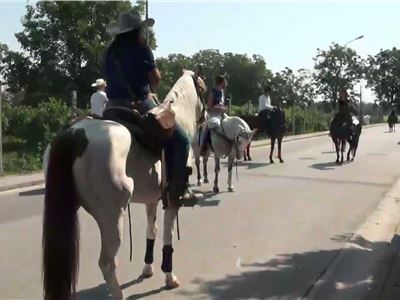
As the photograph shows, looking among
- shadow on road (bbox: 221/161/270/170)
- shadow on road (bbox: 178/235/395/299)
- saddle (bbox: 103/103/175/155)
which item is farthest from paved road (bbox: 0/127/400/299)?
shadow on road (bbox: 221/161/270/170)

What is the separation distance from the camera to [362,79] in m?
75.5

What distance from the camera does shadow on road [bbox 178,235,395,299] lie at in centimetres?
569

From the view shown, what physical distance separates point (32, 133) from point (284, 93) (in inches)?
2391

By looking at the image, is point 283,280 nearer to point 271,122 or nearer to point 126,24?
point 126,24

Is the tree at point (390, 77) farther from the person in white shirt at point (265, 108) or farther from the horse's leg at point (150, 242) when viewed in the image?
the person in white shirt at point (265, 108)

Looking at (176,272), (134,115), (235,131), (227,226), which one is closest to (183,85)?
(134,115)

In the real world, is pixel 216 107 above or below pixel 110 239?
above

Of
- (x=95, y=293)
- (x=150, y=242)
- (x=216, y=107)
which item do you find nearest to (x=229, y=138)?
(x=216, y=107)

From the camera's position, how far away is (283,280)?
6.16 m

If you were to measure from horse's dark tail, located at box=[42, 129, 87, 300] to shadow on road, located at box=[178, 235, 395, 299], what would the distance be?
1.48 m

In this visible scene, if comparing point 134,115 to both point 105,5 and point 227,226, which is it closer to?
point 227,226

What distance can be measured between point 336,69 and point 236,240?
71.9 meters

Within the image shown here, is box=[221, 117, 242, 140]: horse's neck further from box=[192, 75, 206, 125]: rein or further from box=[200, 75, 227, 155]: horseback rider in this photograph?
box=[192, 75, 206, 125]: rein

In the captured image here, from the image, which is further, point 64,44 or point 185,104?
point 64,44
